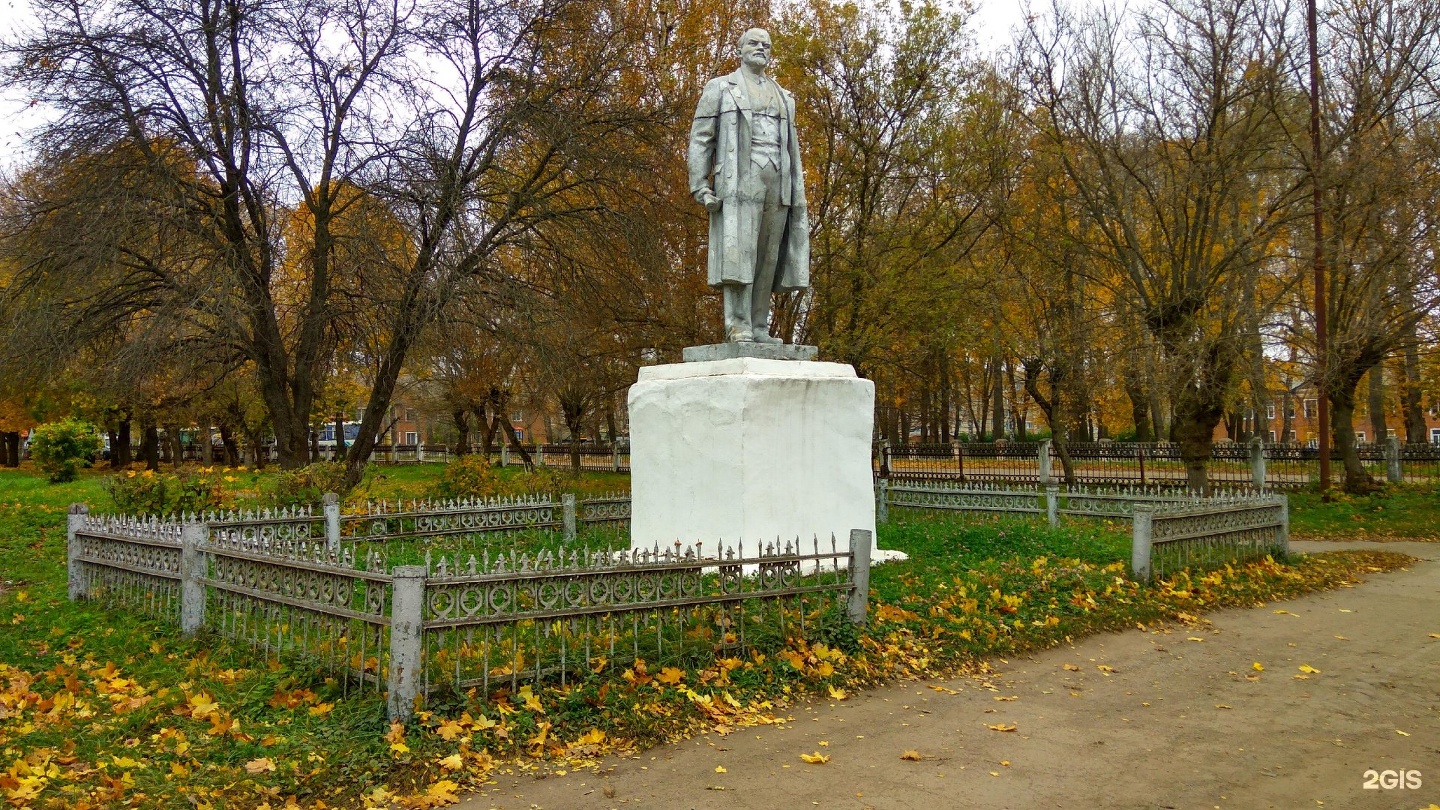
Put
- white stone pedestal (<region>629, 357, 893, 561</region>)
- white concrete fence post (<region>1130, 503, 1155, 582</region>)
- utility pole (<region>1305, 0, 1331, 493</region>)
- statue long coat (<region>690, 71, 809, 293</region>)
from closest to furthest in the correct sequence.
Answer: white stone pedestal (<region>629, 357, 893, 561</region>) → statue long coat (<region>690, 71, 809, 293</region>) → white concrete fence post (<region>1130, 503, 1155, 582</region>) → utility pole (<region>1305, 0, 1331, 493</region>)

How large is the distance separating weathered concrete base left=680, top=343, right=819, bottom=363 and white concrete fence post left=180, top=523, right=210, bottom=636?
373 cm

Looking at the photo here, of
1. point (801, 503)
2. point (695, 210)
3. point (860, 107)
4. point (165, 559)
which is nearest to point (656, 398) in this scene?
point (801, 503)

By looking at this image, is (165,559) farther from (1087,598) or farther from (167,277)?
(167,277)

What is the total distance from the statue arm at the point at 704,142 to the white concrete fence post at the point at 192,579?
4503 mm

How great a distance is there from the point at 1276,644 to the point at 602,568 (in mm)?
5123

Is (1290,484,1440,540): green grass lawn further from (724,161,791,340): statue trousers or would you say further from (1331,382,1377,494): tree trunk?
(724,161,791,340): statue trousers

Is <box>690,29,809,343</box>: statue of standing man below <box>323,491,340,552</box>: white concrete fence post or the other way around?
the other way around

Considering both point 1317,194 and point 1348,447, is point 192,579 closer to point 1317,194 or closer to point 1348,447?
point 1317,194

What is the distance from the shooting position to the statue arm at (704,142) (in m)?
7.90

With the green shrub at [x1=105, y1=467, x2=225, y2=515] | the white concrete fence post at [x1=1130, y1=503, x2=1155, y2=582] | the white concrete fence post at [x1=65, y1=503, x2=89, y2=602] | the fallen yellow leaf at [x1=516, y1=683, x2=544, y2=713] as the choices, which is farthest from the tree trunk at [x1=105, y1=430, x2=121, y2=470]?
the white concrete fence post at [x1=1130, y1=503, x2=1155, y2=582]

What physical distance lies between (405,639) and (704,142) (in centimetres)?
490

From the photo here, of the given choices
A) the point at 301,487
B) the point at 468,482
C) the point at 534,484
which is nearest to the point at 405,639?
the point at 301,487

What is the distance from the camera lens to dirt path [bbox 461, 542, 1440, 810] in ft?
13.6

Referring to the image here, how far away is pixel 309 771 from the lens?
415 cm
